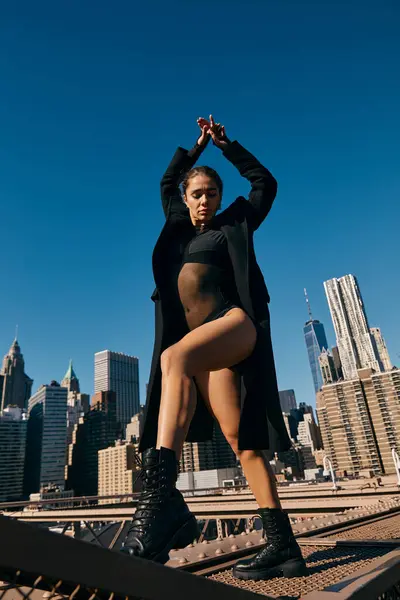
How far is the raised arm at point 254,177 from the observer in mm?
3303

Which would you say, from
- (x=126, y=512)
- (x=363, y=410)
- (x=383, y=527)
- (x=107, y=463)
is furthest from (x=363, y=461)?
(x=383, y=527)

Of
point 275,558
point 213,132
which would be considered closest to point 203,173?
point 213,132

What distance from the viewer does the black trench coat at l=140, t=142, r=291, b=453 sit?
107 inches

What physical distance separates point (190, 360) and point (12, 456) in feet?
500

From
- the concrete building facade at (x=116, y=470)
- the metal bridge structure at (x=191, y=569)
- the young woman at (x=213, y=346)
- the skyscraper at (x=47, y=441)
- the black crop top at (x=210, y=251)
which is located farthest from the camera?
the skyscraper at (x=47, y=441)

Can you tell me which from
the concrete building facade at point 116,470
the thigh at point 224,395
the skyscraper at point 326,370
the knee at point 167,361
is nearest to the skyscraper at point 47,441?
the concrete building facade at point 116,470

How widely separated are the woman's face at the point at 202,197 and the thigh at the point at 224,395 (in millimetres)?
1285

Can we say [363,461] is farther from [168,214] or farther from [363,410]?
[168,214]

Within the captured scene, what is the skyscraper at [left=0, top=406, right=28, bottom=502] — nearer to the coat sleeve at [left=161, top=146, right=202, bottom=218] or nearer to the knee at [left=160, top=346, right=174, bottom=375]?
the coat sleeve at [left=161, top=146, right=202, bottom=218]

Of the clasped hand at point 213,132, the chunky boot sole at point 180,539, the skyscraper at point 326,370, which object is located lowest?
the chunky boot sole at point 180,539

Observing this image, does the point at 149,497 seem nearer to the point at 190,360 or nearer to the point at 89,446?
the point at 190,360

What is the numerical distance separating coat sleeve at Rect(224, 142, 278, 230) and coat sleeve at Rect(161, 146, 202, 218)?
32 cm

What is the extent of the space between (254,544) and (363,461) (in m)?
100

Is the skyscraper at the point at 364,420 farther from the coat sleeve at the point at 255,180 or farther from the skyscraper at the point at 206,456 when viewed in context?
the coat sleeve at the point at 255,180
